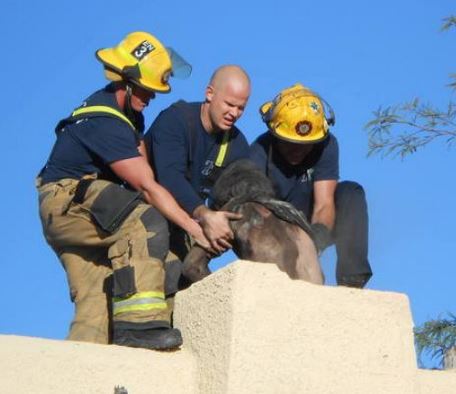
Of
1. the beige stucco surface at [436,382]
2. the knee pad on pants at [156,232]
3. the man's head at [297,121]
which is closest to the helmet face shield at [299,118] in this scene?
the man's head at [297,121]

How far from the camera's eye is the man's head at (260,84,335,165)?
701 centimetres

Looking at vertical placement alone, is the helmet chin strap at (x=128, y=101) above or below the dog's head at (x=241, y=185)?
above

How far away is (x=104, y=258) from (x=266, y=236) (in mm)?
1098

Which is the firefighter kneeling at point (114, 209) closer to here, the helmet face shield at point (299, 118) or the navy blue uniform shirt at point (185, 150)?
the navy blue uniform shirt at point (185, 150)

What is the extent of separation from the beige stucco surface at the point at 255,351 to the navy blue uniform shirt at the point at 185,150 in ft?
4.81

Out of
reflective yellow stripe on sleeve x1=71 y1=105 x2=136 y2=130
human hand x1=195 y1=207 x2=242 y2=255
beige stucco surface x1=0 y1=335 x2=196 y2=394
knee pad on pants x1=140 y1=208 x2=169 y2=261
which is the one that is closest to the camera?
beige stucco surface x1=0 y1=335 x2=196 y2=394

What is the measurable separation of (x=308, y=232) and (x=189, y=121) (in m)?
1.26

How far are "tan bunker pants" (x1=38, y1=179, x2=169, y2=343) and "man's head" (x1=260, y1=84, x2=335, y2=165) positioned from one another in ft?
4.41

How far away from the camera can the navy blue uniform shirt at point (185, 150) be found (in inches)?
264

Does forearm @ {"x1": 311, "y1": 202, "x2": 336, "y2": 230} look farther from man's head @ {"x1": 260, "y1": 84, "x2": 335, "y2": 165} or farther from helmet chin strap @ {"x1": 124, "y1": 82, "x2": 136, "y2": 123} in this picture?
helmet chin strap @ {"x1": 124, "y1": 82, "x2": 136, "y2": 123}

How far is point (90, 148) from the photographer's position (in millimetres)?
6359

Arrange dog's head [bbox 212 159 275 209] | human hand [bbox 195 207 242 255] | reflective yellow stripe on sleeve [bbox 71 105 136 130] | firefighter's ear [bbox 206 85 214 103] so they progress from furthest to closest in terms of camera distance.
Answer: firefighter's ear [bbox 206 85 214 103] < reflective yellow stripe on sleeve [bbox 71 105 136 130] < dog's head [bbox 212 159 275 209] < human hand [bbox 195 207 242 255]

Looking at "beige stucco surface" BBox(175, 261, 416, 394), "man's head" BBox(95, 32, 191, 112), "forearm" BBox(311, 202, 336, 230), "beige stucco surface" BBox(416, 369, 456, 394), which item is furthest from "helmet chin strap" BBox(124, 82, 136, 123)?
"beige stucco surface" BBox(416, 369, 456, 394)

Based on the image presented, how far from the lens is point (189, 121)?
6.92 metres
